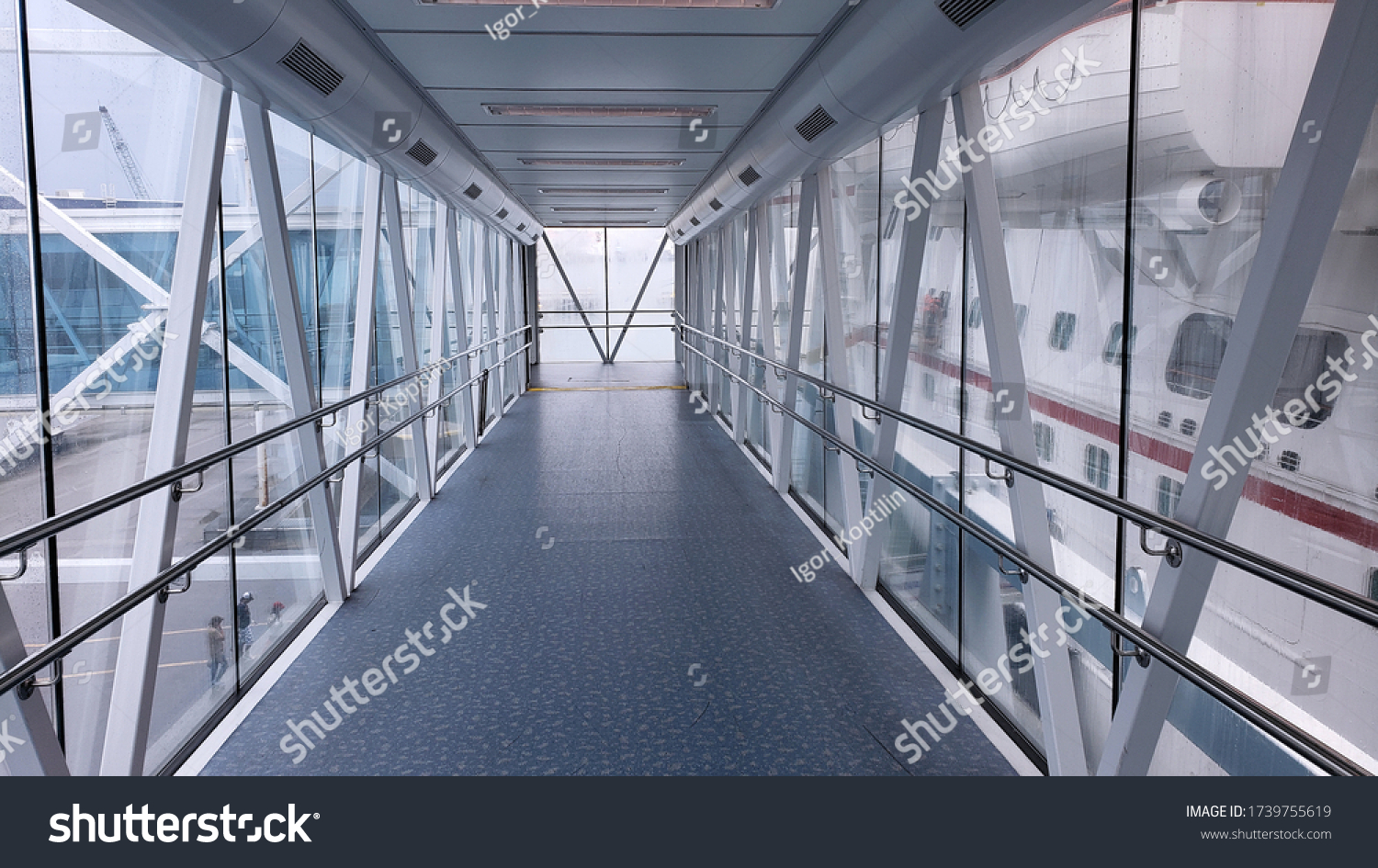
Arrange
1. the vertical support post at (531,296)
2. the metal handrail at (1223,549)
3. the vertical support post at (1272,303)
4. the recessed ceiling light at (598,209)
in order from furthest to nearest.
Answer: the vertical support post at (531,296)
the recessed ceiling light at (598,209)
the vertical support post at (1272,303)
the metal handrail at (1223,549)

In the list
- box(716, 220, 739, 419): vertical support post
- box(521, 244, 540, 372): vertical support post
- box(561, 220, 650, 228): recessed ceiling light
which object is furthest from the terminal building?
box(521, 244, 540, 372): vertical support post

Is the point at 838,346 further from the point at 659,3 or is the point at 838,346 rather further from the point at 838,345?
the point at 659,3

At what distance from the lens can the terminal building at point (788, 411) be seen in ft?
6.14

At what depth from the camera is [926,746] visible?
3014 mm

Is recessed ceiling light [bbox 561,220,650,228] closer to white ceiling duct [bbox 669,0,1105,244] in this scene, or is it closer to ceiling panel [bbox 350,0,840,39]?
white ceiling duct [bbox 669,0,1105,244]

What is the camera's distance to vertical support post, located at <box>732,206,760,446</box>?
7969mm

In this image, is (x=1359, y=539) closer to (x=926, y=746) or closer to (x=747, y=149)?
(x=926, y=746)

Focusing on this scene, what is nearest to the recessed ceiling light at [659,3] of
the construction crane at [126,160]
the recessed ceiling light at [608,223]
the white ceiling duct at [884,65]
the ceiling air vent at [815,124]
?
the white ceiling duct at [884,65]

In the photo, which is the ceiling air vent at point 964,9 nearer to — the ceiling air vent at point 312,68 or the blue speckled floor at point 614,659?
the ceiling air vent at point 312,68

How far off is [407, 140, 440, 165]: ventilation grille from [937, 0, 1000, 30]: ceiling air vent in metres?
2.97

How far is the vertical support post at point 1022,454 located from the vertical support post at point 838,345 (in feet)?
6.02

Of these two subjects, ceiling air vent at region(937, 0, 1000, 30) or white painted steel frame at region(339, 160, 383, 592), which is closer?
ceiling air vent at region(937, 0, 1000, 30)

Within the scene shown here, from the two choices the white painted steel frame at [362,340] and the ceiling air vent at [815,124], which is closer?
the ceiling air vent at [815,124]
